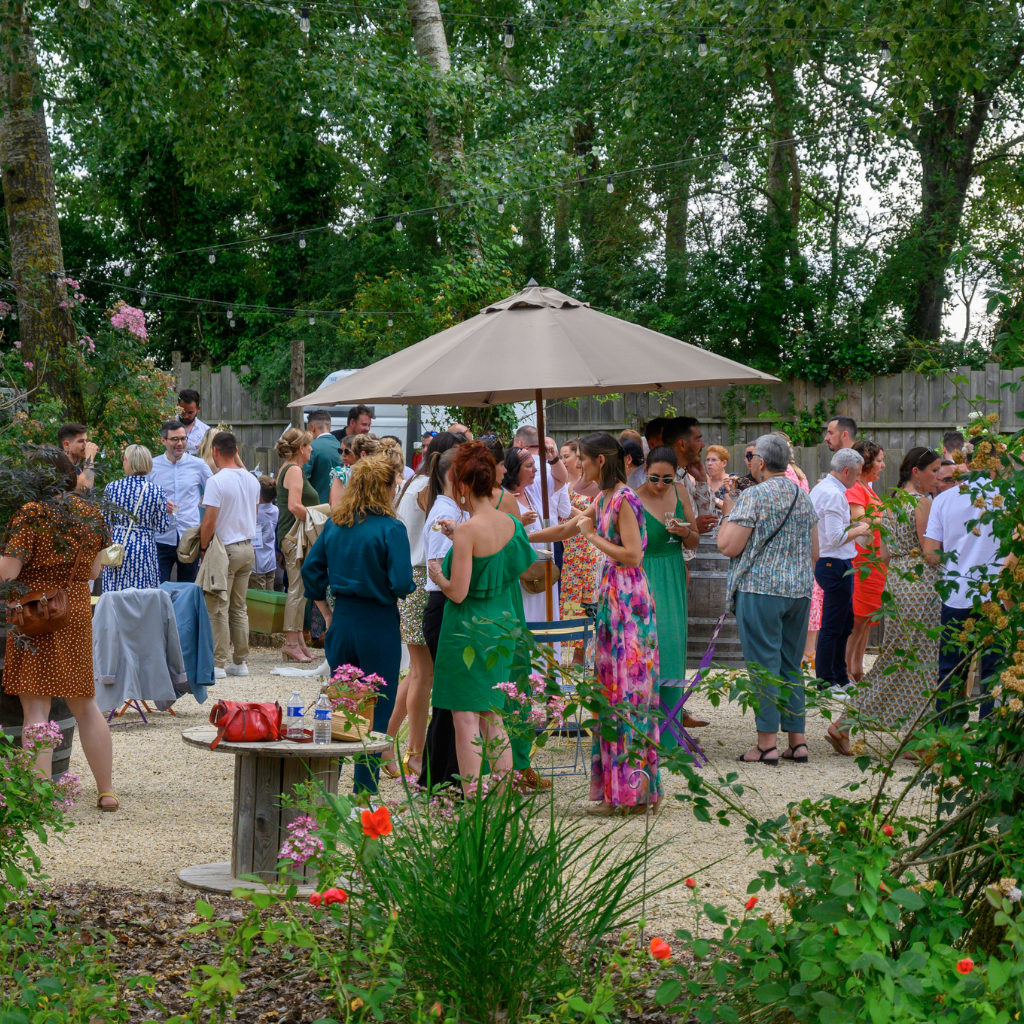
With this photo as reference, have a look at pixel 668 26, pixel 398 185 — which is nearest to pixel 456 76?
pixel 398 185

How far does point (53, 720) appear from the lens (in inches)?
218

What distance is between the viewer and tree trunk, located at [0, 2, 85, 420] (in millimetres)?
11422

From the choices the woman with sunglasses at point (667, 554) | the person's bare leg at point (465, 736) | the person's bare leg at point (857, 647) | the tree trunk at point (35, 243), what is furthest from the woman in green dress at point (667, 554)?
the tree trunk at point (35, 243)

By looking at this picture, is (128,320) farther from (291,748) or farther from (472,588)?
(291,748)

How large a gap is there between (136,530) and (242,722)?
424 centimetres

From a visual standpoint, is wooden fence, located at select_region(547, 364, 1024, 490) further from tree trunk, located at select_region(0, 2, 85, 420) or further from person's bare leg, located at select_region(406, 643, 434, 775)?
person's bare leg, located at select_region(406, 643, 434, 775)

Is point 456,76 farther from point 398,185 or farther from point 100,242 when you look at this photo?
point 100,242

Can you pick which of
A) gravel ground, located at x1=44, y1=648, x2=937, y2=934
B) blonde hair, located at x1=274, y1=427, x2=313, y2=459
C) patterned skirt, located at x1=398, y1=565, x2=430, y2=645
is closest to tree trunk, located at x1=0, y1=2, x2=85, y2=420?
blonde hair, located at x1=274, y1=427, x2=313, y2=459

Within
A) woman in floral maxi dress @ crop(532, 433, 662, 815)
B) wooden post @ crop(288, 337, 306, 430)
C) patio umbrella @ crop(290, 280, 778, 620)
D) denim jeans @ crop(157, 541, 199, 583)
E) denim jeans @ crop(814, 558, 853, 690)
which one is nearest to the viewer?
woman in floral maxi dress @ crop(532, 433, 662, 815)

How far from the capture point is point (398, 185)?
50.5 ft

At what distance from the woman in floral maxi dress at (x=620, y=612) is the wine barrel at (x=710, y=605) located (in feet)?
11.7

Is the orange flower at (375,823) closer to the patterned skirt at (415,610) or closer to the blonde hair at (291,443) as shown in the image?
the patterned skirt at (415,610)

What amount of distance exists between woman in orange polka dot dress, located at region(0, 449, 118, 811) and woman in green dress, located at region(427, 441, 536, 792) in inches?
60.1

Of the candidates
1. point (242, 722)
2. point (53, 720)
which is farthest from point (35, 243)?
point (242, 722)
